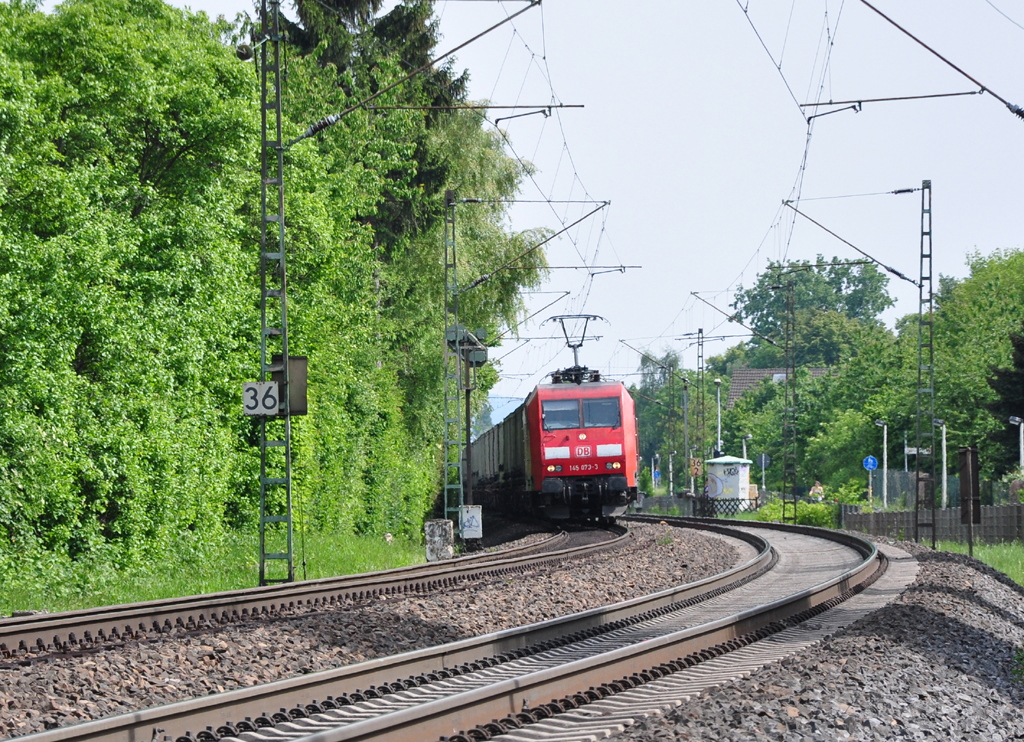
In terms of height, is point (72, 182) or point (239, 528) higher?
point (72, 182)

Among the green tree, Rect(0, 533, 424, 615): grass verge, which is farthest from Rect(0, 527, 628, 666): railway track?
the green tree

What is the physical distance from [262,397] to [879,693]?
34.4ft

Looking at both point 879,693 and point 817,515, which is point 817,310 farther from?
point 879,693

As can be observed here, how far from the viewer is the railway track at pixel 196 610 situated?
10.3m

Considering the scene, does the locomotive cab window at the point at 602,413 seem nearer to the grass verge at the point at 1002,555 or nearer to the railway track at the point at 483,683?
the grass verge at the point at 1002,555

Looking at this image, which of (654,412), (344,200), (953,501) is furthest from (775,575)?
(654,412)

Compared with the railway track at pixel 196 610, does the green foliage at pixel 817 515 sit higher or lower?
lower

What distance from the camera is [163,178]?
77.3 ft

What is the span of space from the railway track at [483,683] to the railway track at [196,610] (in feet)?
9.20

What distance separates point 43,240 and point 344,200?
37.7ft

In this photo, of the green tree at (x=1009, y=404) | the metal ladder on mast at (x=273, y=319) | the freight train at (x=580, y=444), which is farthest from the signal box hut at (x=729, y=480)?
the metal ladder on mast at (x=273, y=319)

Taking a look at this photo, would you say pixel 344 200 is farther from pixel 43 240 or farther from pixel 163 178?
pixel 43 240

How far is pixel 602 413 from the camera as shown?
29016 mm

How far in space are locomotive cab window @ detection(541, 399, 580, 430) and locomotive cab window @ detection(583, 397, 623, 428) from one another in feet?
0.74
